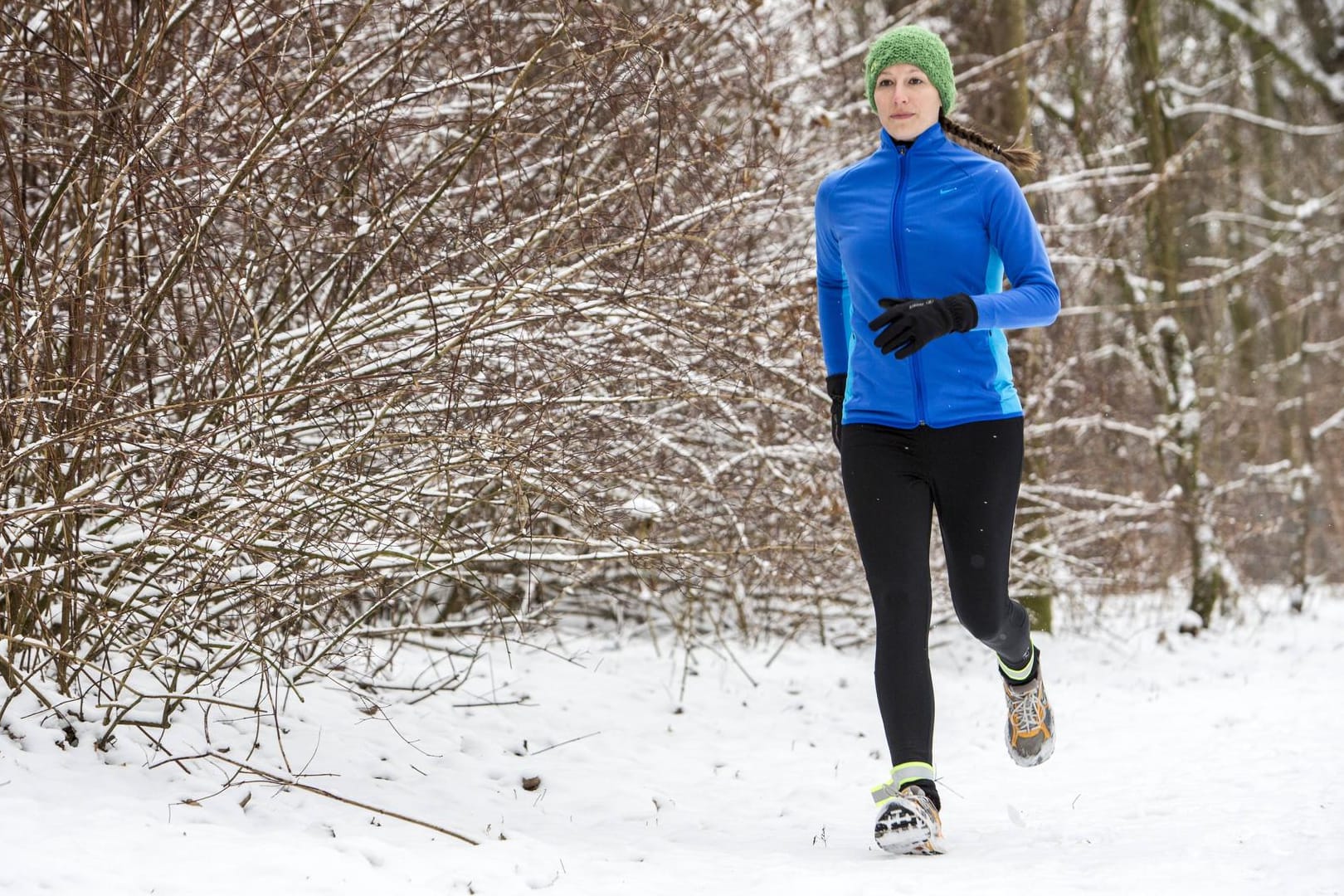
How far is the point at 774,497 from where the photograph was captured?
5.80m

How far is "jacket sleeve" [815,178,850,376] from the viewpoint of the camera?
341 cm

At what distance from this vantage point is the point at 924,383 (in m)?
3.18

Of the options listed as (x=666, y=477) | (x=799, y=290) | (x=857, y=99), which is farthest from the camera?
(x=857, y=99)

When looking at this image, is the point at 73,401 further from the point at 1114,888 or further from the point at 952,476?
the point at 1114,888

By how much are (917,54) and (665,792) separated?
2441mm

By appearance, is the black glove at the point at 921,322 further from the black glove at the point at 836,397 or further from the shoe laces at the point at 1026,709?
the shoe laces at the point at 1026,709

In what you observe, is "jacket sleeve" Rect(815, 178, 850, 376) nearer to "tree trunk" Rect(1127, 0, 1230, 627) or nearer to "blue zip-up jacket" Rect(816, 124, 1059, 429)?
"blue zip-up jacket" Rect(816, 124, 1059, 429)

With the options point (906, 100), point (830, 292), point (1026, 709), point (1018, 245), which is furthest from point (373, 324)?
point (1026, 709)

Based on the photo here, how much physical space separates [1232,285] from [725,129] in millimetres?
7331

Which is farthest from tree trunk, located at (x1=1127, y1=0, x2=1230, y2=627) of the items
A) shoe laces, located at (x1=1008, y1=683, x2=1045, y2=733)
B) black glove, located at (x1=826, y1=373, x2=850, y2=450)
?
black glove, located at (x1=826, y1=373, x2=850, y2=450)

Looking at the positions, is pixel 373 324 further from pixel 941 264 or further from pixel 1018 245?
pixel 1018 245

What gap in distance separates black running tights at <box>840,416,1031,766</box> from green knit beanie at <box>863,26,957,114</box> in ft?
3.08

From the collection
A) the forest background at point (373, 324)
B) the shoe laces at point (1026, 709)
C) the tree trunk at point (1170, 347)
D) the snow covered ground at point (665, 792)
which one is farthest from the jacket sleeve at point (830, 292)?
the tree trunk at point (1170, 347)

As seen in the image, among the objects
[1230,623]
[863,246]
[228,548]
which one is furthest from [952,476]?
[1230,623]
